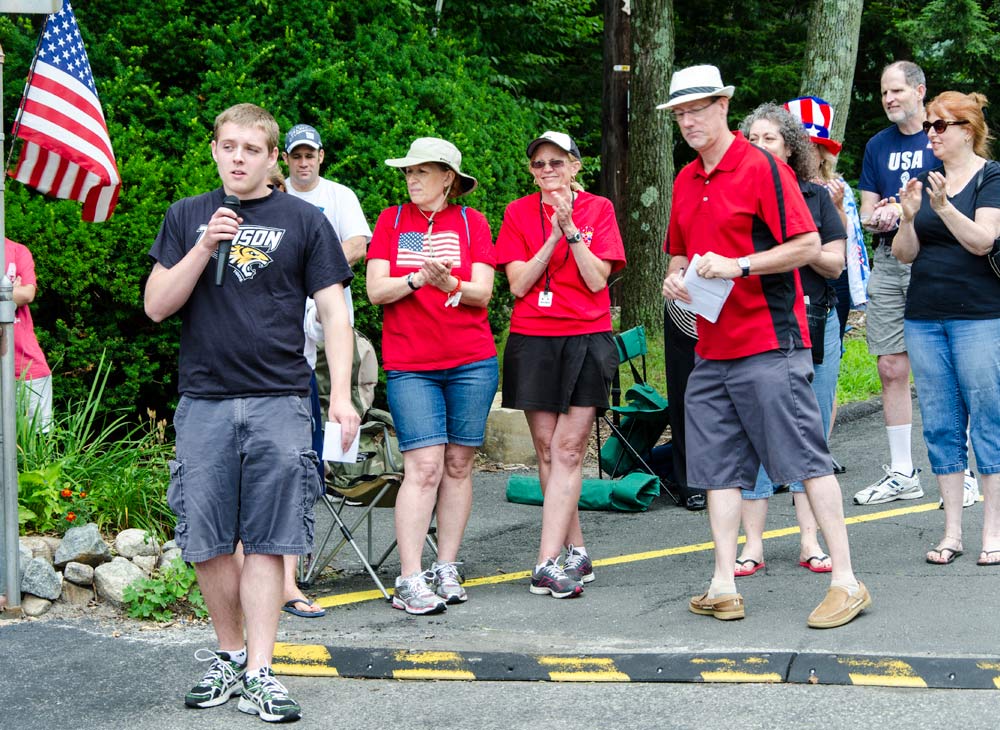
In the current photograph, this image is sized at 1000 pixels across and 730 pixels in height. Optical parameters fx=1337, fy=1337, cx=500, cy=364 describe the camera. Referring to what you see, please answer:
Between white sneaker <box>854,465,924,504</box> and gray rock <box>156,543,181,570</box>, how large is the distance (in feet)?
13.7

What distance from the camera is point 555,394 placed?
21.5 feet

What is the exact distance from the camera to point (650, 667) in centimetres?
515

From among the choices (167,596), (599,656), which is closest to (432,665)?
(599,656)

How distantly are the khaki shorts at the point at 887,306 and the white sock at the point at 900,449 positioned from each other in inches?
19.3

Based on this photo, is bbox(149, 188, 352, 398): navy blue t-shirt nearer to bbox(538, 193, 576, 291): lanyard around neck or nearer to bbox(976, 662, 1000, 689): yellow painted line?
bbox(538, 193, 576, 291): lanyard around neck

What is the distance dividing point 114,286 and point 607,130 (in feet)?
20.6

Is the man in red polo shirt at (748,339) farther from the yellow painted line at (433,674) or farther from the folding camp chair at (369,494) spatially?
the folding camp chair at (369,494)

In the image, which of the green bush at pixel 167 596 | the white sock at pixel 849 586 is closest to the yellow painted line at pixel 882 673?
the white sock at pixel 849 586

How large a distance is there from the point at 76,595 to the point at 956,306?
4411mm

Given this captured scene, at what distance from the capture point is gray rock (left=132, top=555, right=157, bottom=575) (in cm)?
626

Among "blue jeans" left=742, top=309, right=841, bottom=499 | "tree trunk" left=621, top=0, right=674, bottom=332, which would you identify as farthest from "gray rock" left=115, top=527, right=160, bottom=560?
"tree trunk" left=621, top=0, right=674, bottom=332

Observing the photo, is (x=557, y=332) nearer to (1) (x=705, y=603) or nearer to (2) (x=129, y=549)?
(1) (x=705, y=603)

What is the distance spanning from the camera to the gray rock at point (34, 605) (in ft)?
19.7

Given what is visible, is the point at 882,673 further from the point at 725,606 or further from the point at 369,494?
the point at 369,494
